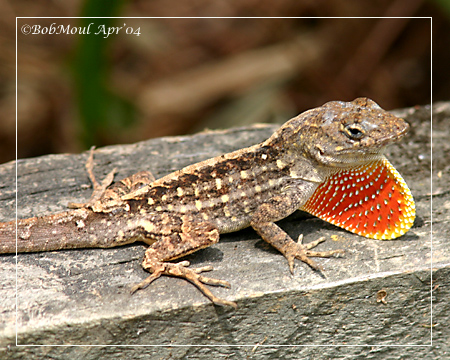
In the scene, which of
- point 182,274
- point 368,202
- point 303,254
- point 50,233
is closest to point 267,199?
point 303,254

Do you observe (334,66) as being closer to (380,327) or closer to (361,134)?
(361,134)

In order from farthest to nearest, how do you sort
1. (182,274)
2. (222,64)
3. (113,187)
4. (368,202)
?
(222,64)
(113,187)
(368,202)
(182,274)

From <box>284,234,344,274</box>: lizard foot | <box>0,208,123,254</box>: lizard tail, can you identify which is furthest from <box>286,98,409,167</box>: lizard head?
<box>0,208,123,254</box>: lizard tail

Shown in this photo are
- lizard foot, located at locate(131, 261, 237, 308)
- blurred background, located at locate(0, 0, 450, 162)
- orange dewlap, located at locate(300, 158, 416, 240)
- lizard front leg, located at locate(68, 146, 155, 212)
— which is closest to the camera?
lizard foot, located at locate(131, 261, 237, 308)

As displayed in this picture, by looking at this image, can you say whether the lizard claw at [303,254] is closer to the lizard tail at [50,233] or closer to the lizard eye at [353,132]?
the lizard eye at [353,132]

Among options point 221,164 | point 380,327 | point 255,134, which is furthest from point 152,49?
point 380,327

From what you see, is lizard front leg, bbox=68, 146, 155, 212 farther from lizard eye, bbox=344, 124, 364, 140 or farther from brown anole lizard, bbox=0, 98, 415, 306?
lizard eye, bbox=344, 124, 364, 140

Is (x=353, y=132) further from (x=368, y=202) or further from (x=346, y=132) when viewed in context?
(x=368, y=202)
